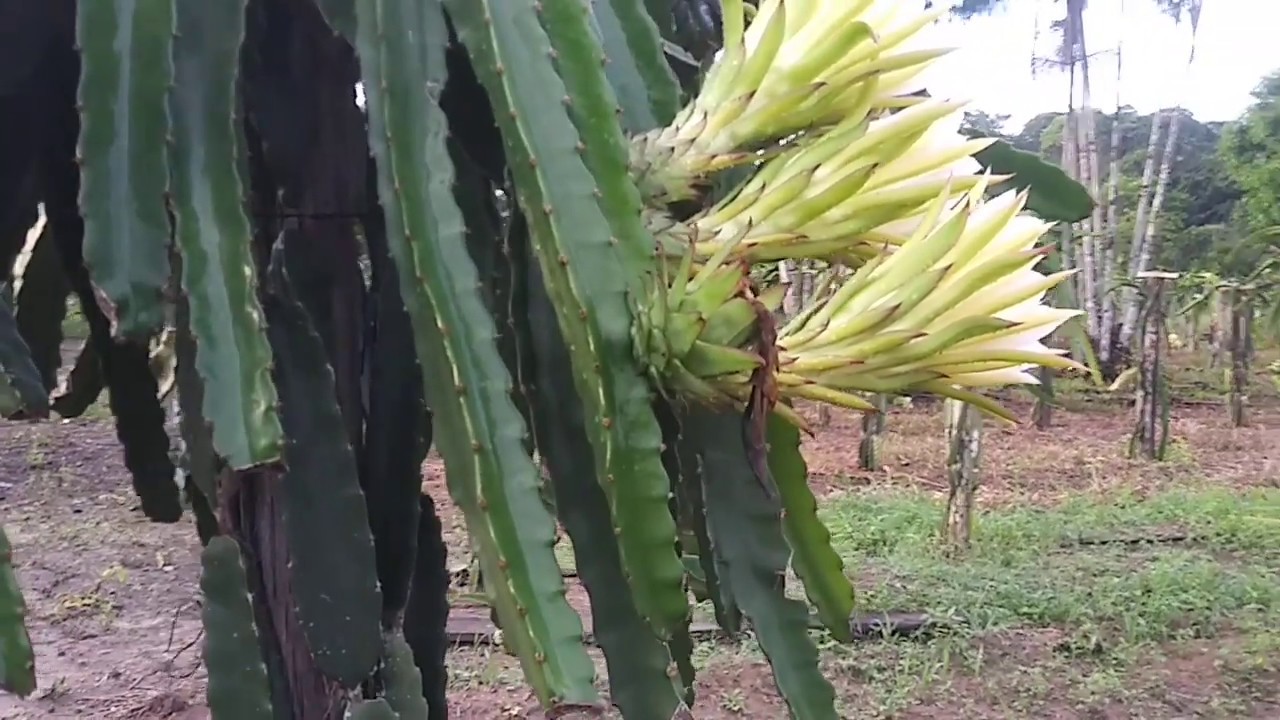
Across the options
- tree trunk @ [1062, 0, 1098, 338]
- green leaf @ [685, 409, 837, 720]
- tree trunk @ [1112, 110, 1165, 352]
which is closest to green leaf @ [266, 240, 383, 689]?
green leaf @ [685, 409, 837, 720]

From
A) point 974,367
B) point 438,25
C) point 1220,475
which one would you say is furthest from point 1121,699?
point 1220,475

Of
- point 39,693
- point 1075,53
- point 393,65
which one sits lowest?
point 39,693

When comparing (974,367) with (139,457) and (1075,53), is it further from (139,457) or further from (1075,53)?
(1075,53)

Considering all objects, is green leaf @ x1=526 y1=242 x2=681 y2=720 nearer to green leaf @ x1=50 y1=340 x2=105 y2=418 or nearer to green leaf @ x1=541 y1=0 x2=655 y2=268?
green leaf @ x1=541 y1=0 x2=655 y2=268

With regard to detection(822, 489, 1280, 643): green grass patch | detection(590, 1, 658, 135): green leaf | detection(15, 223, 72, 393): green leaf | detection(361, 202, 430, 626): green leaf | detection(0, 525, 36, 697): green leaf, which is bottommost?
detection(822, 489, 1280, 643): green grass patch

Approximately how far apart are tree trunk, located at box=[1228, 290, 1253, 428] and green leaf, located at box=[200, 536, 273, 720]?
645 centimetres

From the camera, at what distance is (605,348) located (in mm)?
485

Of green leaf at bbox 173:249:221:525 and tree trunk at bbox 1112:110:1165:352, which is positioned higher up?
tree trunk at bbox 1112:110:1165:352

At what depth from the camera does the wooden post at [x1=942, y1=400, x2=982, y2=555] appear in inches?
131

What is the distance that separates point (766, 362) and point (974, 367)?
117 mm

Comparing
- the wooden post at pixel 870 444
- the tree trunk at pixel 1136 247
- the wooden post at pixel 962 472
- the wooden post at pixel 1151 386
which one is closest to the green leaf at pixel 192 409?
the wooden post at pixel 962 472

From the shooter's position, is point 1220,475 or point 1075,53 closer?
point 1220,475

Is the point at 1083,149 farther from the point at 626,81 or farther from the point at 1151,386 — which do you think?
the point at 626,81

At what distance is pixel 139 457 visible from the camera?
875 mm
